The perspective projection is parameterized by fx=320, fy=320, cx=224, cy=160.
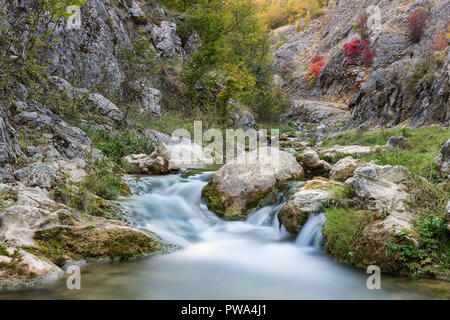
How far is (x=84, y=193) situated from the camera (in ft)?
18.2

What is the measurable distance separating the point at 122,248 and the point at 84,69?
34.9 feet

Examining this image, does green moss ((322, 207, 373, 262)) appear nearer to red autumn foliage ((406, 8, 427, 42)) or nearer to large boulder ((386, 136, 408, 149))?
large boulder ((386, 136, 408, 149))

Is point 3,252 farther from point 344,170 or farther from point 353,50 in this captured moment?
point 353,50

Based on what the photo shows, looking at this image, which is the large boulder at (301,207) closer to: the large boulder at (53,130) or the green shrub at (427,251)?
the green shrub at (427,251)

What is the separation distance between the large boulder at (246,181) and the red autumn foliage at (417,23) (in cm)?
2432

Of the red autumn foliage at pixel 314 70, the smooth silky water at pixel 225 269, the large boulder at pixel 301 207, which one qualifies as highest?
the red autumn foliage at pixel 314 70

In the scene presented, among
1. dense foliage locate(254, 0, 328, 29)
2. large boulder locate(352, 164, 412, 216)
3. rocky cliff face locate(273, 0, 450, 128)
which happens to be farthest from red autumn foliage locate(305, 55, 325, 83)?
large boulder locate(352, 164, 412, 216)

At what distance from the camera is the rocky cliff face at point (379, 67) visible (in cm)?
1219

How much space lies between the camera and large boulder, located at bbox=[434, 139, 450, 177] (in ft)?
16.9

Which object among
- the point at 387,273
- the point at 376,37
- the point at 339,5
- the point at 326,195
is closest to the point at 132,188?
the point at 326,195

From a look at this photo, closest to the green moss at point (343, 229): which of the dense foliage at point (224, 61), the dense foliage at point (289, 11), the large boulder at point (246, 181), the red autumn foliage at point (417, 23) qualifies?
the large boulder at point (246, 181)

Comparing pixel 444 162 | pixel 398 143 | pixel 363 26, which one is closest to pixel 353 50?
pixel 363 26

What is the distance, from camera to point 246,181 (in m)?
6.66

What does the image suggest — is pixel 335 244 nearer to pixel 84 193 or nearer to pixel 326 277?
pixel 326 277
